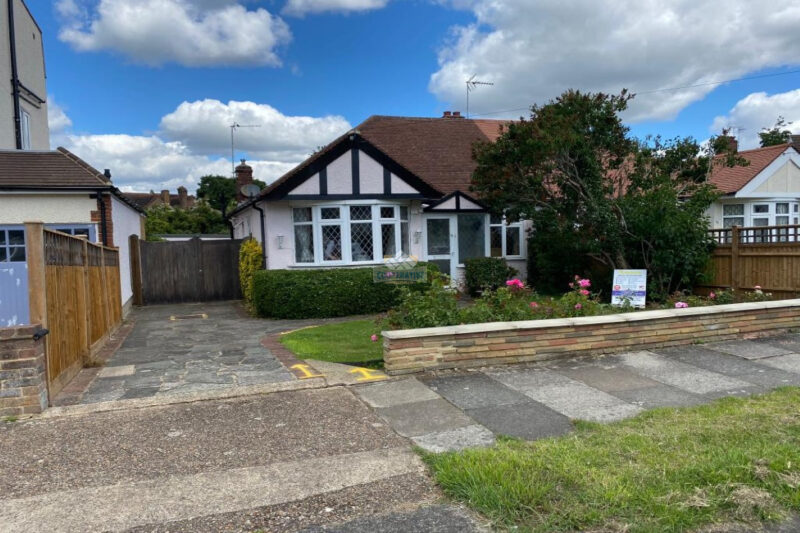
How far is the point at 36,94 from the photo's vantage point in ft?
56.8

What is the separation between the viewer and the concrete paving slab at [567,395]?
5.09m

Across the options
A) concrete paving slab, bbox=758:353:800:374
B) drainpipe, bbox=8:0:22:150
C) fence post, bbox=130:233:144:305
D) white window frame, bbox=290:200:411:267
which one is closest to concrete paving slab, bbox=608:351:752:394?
concrete paving slab, bbox=758:353:800:374

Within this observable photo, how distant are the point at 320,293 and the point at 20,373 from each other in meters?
7.51

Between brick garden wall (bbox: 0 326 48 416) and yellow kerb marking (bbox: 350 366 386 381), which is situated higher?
brick garden wall (bbox: 0 326 48 416)

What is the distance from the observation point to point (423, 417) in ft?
16.6

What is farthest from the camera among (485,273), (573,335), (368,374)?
(485,273)

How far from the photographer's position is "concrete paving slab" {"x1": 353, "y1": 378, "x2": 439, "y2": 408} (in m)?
5.54

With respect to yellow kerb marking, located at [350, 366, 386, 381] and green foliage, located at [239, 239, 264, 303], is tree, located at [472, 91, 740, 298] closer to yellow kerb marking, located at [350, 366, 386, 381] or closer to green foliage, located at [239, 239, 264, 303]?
green foliage, located at [239, 239, 264, 303]

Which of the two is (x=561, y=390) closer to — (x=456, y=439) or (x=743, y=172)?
(x=456, y=439)

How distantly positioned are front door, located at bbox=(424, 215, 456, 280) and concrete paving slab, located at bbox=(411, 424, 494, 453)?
11.2 m

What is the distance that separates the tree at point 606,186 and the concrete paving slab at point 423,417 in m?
8.21

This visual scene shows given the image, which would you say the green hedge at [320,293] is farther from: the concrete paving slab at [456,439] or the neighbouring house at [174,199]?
the neighbouring house at [174,199]

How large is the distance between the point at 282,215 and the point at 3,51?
906cm

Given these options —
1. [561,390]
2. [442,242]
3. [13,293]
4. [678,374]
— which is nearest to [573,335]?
[678,374]
